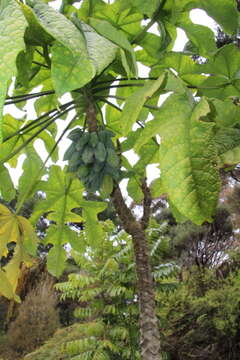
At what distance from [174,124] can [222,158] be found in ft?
0.25

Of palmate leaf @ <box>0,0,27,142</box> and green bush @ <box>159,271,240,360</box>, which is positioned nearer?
palmate leaf @ <box>0,0,27,142</box>

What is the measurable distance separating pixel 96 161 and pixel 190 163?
14.3 inches

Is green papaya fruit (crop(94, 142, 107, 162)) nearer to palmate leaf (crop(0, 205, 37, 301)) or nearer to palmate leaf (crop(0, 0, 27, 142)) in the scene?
palmate leaf (crop(0, 205, 37, 301))

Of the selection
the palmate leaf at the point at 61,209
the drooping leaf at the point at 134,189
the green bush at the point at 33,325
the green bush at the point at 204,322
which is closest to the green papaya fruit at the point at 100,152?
the palmate leaf at the point at 61,209

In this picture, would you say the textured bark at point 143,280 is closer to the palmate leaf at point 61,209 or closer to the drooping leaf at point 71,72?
the palmate leaf at point 61,209

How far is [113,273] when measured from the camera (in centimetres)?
422

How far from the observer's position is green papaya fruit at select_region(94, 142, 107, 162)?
2.31ft

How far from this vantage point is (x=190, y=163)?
0.38 meters

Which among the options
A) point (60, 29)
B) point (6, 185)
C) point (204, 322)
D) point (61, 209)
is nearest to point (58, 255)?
point (61, 209)

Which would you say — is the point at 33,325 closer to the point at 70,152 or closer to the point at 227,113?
the point at 70,152

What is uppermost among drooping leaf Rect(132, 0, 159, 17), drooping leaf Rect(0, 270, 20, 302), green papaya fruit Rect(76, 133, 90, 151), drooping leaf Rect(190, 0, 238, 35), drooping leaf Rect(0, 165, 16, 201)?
drooping leaf Rect(132, 0, 159, 17)

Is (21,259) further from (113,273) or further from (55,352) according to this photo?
(55,352)

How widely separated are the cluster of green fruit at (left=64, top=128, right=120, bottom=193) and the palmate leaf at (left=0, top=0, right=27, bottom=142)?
397mm

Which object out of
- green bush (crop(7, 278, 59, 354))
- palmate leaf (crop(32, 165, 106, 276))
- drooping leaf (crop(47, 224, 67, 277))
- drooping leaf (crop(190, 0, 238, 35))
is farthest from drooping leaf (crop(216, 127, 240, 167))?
green bush (crop(7, 278, 59, 354))
